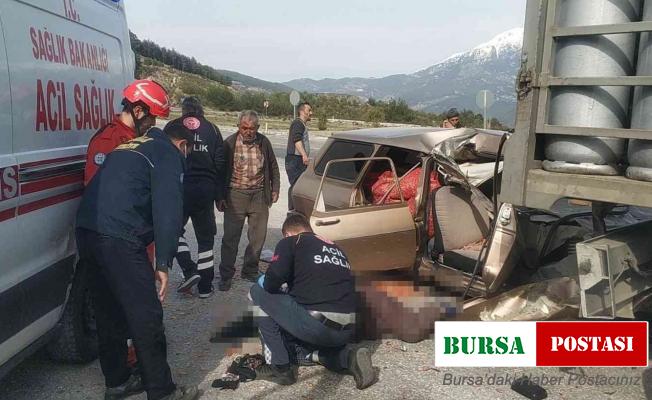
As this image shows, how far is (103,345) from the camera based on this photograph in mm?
3340

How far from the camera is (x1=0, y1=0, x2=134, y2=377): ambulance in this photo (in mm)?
2775

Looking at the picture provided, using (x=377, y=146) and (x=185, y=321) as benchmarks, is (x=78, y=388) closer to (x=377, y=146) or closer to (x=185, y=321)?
(x=185, y=321)

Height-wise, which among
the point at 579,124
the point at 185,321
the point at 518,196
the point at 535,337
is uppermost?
the point at 579,124

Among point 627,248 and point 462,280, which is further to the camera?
point 462,280

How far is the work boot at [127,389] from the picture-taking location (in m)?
3.34

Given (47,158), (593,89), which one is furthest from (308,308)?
(593,89)

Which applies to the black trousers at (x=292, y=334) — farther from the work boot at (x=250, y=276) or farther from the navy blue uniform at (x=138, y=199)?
the work boot at (x=250, y=276)

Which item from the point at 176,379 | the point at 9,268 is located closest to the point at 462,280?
the point at 176,379

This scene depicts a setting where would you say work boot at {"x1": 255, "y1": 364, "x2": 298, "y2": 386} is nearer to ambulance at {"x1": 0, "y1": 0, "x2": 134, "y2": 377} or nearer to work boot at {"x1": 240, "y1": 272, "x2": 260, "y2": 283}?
ambulance at {"x1": 0, "y1": 0, "x2": 134, "y2": 377}

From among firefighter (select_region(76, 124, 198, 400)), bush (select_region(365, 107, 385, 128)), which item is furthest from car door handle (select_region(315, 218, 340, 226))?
bush (select_region(365, 107, 385, 128))

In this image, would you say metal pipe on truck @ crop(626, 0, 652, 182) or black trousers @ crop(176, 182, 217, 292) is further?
black trousers @ crop(176, 182, 217, 292)

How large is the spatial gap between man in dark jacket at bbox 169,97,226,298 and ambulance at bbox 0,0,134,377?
4.12ft

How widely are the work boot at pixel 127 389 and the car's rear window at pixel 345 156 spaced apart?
96.6 inches

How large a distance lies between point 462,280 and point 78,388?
2.74 meters
